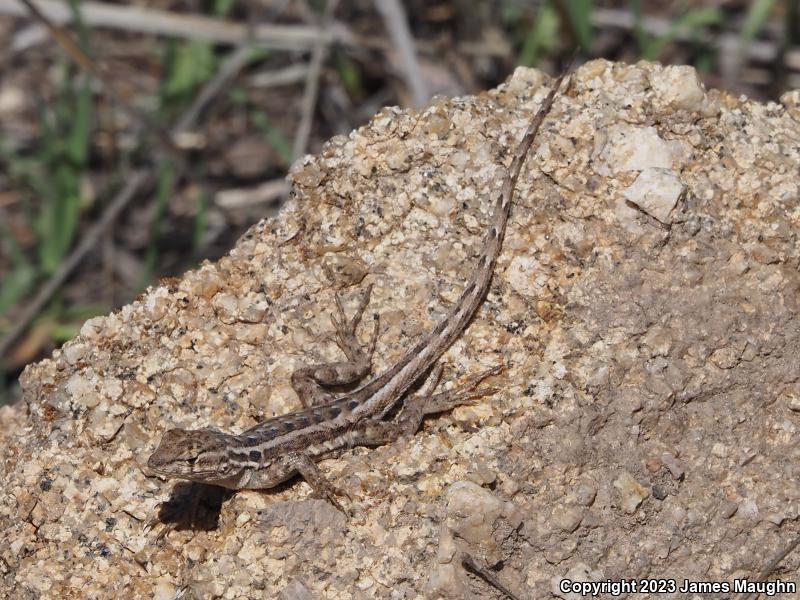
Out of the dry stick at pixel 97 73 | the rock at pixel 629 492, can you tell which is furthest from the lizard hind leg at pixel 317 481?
the dry stick at pixel 97 73

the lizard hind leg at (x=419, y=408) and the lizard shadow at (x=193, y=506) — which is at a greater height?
the lizard hind leg at (x=419, y=408)

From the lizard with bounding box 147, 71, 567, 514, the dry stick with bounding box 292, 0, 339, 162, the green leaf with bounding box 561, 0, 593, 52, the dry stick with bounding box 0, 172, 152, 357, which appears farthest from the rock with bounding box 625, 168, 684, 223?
the dry stick with bounding box 0, 172, 152, 357

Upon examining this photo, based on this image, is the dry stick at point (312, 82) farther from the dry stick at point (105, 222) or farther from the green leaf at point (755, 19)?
the green leaf at point (755, 19)

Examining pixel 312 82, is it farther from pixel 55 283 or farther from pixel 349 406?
pixel 349 406

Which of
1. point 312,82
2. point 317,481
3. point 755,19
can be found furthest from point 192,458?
point 755,19

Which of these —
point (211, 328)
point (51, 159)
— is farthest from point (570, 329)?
point (51, 159)

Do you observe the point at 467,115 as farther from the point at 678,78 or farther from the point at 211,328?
the point at 211,328
